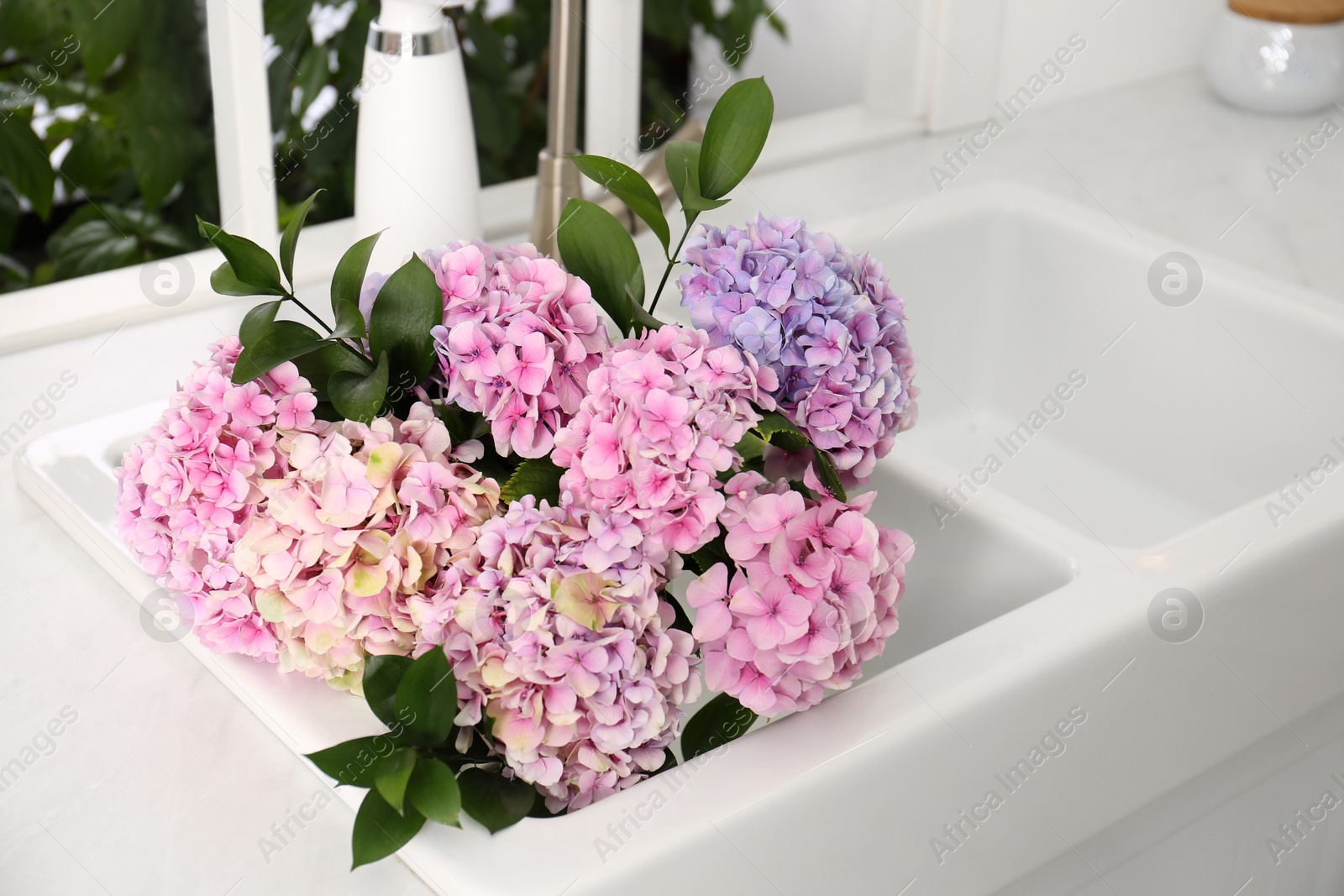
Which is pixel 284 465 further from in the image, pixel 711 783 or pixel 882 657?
pixel 882 657

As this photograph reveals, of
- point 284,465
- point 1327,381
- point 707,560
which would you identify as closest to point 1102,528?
point 1327,381

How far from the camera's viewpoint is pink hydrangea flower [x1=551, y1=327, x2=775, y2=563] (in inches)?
20.5

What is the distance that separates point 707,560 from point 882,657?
0.29 m

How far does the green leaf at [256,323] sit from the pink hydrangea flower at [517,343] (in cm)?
7

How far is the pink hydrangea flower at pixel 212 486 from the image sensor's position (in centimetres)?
56

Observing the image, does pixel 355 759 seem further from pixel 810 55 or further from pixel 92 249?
pixel 810 55

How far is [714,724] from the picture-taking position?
2.02 ft

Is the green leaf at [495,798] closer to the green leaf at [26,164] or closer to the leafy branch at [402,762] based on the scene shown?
the leafy branch at [402,762]

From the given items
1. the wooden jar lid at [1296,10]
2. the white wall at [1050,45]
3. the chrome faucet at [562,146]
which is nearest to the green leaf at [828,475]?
the chrome faucet at [562,146]

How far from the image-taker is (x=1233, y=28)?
1.49 m

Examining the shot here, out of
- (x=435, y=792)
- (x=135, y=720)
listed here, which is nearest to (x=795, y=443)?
(x=435, y=792)

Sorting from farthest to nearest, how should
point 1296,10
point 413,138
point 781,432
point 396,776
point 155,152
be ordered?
1. point 155,152
2. point 1296,10
3. point 413,138
4. point 781,432
5. point 396,776

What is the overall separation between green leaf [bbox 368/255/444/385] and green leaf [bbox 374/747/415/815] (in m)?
0.17

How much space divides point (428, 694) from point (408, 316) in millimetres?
172
